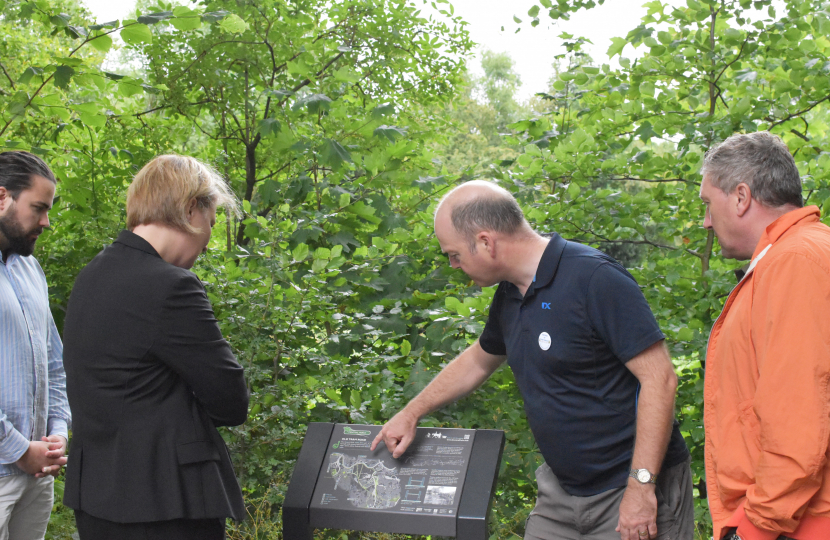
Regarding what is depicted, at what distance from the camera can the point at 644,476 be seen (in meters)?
2.06

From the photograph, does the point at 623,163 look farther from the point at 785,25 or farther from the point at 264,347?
the point at 264,347

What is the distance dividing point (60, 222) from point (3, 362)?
266 centimetres

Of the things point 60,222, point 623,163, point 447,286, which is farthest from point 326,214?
point 60,222

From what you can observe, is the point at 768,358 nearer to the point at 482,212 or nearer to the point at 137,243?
the point at 482,212

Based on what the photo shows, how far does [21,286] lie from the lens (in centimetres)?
268

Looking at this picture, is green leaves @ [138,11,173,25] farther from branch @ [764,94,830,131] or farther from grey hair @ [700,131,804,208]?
branch @ [764,94,830,131]

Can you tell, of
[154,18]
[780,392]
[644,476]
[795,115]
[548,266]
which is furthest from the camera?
[795,115]

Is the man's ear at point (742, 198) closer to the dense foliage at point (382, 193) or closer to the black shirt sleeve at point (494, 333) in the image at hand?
the black shirt sleeve at point (494, 333)

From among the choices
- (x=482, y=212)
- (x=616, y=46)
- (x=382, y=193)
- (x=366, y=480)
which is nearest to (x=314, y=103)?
(x=382, y=193)

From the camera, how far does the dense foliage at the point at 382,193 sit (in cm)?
360

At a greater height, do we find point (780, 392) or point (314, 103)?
point (314, 103)

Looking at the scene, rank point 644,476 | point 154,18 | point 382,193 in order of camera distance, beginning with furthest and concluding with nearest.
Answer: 1. point 382,193
2. point 154,18
3. point 644,476

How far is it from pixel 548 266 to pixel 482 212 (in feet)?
0.96

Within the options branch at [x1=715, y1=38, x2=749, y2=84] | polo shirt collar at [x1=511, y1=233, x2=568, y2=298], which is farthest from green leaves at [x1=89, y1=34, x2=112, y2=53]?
branch at [x1=715, y1=38, x2=749, y2=84]
